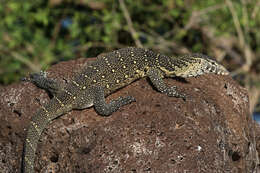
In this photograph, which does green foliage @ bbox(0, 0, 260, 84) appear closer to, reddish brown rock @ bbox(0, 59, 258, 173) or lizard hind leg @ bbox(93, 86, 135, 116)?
reddish brown rock @ bbox(0, 59, 258, 173)

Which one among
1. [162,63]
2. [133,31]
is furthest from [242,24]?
[162,63]

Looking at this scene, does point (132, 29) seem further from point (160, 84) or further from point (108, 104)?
point (108, 104)

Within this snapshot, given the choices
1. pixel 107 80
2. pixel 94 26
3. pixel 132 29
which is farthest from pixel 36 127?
pixel 94 26

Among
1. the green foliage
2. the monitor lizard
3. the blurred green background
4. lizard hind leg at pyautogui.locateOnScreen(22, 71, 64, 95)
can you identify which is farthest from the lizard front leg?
the green foliage

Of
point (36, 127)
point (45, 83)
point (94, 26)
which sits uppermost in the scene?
point (94, 26)

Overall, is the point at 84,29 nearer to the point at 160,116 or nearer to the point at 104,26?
the point at 104,26

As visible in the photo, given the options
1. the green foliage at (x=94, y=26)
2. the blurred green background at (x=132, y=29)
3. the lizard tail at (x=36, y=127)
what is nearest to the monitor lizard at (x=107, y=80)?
the lizard tail at (x=36, y=127)
